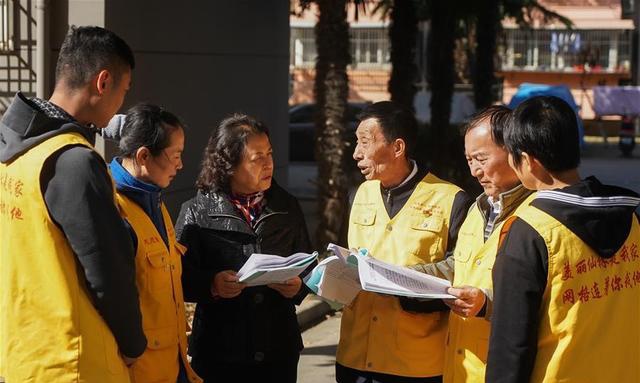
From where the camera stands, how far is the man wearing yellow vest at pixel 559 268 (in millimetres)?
3135

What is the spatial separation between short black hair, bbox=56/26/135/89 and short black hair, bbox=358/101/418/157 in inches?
54.5

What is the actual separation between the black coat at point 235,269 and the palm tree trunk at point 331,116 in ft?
21.4

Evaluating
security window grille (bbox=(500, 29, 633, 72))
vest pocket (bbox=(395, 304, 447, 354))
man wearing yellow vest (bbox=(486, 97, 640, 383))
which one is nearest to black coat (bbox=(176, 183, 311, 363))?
vest pocket (bbox=(395, 304, 447, 354))

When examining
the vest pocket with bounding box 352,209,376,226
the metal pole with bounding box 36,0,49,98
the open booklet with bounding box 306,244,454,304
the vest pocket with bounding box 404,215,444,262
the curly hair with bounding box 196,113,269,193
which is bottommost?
the open booklet with bounding box 306,244,454,304

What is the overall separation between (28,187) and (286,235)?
1.52 m

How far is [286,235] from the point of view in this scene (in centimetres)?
448

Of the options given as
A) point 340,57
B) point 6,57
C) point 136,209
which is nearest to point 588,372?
point 136,209

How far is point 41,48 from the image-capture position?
8.88 meters

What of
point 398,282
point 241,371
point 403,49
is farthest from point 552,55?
point 398,282

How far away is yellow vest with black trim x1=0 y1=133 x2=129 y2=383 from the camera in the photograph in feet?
10.3

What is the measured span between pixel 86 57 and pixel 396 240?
5.18 ft

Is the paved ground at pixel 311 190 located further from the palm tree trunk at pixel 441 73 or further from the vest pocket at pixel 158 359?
the vest pocket at pixel 158 359

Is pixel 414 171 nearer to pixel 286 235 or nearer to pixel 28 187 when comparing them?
pixel 286 235

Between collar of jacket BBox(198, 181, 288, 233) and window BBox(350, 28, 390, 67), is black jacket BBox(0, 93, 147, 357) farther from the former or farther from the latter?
window BBox(350, 28, 390, 67)
